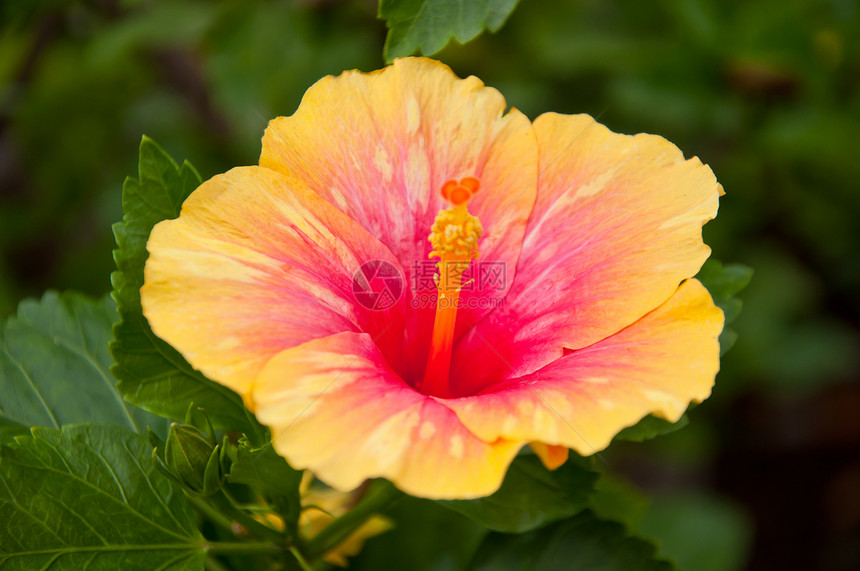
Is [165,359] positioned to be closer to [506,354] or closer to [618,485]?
[506,354]

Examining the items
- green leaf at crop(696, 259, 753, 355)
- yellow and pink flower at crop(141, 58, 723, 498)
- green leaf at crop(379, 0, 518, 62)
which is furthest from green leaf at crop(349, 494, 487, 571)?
green leaf at crop(379, 0, 518, 62)

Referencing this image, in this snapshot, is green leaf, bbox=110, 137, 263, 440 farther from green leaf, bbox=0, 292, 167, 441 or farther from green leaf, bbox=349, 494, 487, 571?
green leaf, bbox=349, 494, 487, 571

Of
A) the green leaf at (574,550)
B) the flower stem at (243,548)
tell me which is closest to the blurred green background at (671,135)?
the green leaf at (574,550)

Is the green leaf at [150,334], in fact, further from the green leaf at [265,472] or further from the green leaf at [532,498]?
the green leaf at [532,498]

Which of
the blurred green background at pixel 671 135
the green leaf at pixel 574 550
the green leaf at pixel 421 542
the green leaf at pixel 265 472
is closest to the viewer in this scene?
the green leaf at pixel 265 472

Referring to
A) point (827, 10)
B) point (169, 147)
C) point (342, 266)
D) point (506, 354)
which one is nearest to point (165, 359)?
point (342, 266)

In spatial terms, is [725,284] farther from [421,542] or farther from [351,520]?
[421,542]
